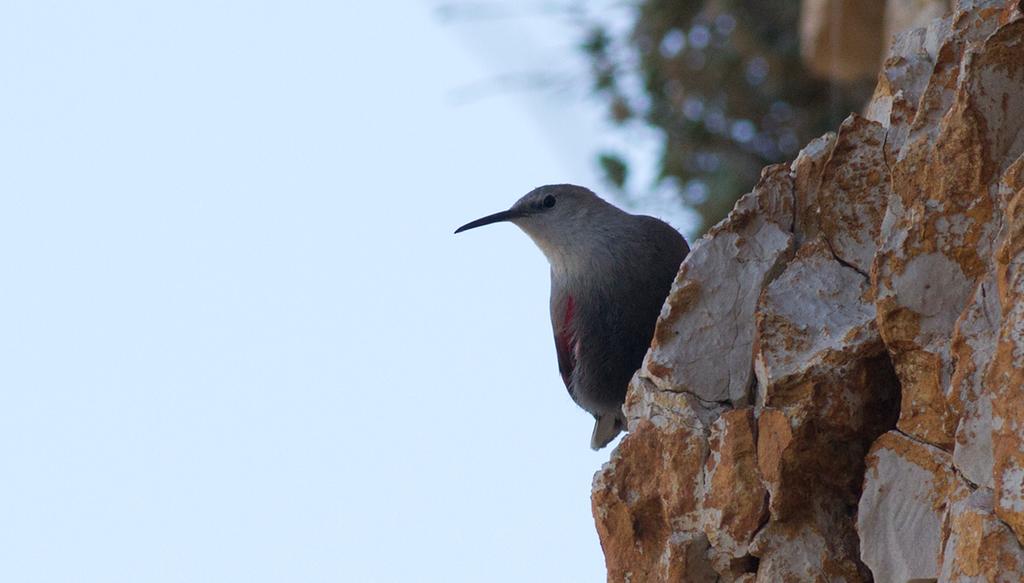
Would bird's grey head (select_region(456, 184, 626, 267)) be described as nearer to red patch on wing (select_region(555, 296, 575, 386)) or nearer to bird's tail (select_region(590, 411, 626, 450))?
red patch on wing (select_region(555, 296, 575, 386))

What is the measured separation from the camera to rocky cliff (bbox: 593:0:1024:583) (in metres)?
2.74

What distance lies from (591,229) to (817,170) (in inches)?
78.9

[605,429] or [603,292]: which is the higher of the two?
[603,292]

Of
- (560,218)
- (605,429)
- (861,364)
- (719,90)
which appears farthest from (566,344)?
(719,90)

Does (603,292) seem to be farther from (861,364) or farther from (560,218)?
(861,364)

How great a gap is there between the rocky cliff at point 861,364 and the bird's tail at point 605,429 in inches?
63.5

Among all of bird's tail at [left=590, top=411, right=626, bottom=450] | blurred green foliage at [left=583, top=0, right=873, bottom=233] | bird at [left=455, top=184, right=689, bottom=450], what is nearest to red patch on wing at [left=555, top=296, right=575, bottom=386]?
bird at [left=455, top=184, right=689, bottom=450]

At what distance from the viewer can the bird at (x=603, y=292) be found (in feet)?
17.0

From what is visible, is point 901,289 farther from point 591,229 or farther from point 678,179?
point 678,179

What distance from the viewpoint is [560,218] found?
5805 millimetres

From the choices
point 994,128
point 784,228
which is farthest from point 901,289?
point 784,228

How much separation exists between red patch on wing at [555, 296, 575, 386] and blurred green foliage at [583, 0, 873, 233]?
3.54m

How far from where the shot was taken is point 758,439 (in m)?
3.33

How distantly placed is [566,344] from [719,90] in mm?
4086
